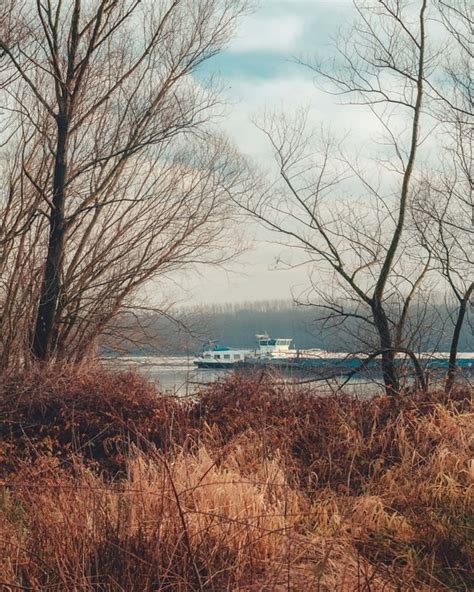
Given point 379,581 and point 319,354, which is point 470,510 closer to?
point 379,581

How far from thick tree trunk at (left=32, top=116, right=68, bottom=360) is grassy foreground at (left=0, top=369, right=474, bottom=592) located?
4524 mm

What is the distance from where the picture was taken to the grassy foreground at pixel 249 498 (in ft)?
15.1

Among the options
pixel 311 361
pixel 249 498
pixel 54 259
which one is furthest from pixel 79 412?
pixel 249 498

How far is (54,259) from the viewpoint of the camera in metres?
16.0

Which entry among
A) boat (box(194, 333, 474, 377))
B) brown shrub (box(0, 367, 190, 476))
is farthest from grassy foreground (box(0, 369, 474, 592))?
boat (box(194, 333, 474, 377))

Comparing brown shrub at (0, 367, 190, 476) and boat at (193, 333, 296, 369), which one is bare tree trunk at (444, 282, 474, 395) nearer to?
boat at (193, 333, 296, 369)

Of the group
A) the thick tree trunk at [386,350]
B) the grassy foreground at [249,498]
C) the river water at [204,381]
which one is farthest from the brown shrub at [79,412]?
the thick tree trunk at [386,350]

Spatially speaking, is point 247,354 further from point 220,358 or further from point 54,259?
point 54,259

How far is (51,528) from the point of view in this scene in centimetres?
484

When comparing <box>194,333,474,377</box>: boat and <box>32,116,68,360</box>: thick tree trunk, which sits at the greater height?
<box>32,116,68,360</box>: thick tree trunk

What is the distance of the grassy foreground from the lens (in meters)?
4.60

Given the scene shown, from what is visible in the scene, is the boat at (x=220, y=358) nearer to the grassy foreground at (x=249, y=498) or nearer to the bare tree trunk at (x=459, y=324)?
the grassy foreground at (x=249, y=498)

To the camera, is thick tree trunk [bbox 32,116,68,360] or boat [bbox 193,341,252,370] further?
thick tree trunk [bbox 32,116,68,360]

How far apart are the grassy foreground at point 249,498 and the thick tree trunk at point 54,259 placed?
4.52 m
